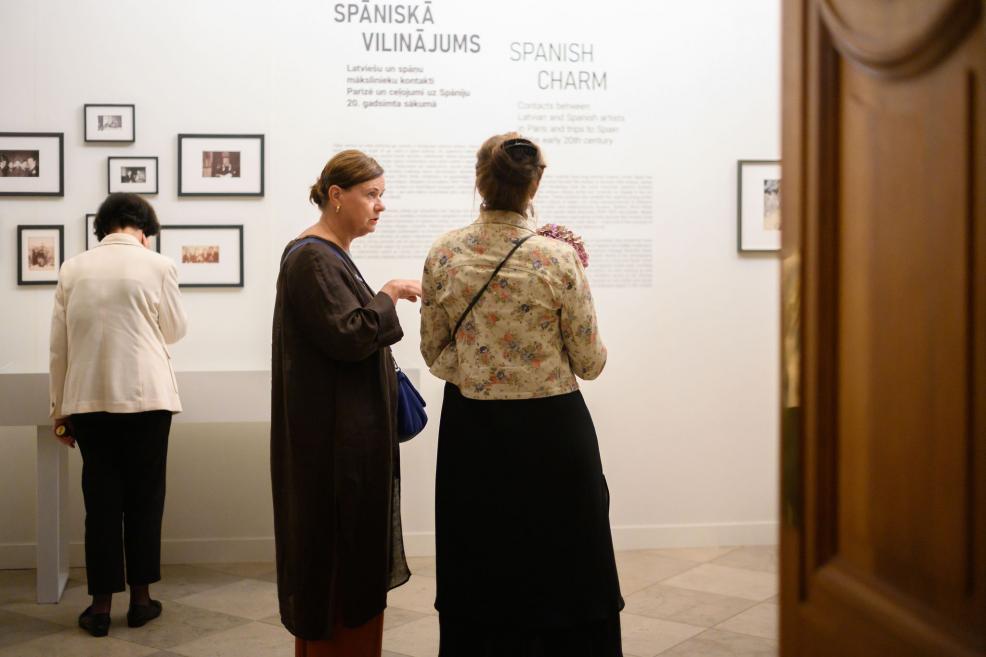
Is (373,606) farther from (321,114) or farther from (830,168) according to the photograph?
(321,114)

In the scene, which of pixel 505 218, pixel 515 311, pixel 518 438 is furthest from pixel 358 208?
pixel 518 438

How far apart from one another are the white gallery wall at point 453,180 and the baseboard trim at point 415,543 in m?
0.01

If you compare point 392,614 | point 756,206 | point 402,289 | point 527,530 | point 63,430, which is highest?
point 756,206

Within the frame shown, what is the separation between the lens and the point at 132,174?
5215 millimetres

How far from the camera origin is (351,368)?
296 cm

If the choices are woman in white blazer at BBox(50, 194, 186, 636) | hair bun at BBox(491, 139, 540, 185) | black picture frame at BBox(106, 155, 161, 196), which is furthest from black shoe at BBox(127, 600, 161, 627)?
hair bun at BBox(491, 139, 540, 185)

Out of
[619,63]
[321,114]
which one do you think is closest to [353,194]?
[321,114]

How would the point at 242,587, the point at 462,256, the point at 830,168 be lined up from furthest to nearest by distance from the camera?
the point at 242,587
the point at 462,256
the point at 830,168

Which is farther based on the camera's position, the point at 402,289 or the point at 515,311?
the point at 402,289

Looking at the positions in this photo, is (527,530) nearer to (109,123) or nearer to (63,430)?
(63,430)

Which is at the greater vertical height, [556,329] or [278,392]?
[556,329]

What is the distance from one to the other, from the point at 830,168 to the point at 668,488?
14.4 feet

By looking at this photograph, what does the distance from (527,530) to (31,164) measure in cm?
364

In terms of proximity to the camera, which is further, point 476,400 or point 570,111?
point 570,111
